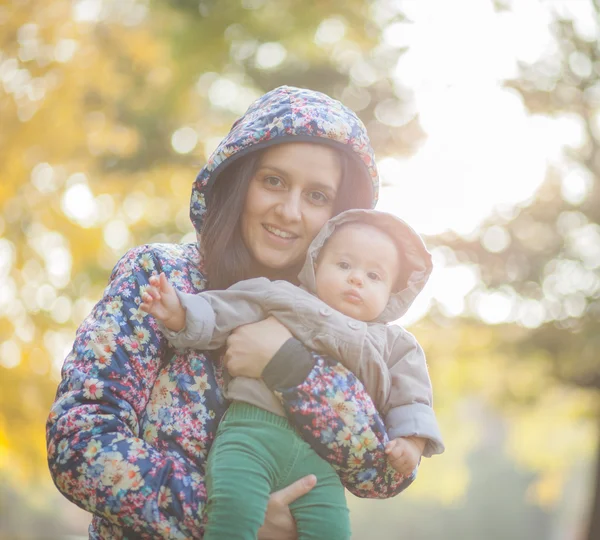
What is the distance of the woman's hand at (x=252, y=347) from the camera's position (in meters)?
2.07

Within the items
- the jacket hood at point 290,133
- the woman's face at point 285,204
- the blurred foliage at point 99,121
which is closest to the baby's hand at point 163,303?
the woman's face at point 285,204

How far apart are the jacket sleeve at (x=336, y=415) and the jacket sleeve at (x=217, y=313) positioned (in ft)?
0.59

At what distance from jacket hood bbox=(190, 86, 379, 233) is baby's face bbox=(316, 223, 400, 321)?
1.04ft

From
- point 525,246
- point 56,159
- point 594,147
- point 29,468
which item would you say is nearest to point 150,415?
point 56,159

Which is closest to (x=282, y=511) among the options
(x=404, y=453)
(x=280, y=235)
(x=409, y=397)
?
(x=404, y=453)

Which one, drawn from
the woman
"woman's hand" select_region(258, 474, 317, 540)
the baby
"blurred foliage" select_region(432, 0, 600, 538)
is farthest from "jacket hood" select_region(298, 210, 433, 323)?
"blurred foliage" select_region(432, 0, 600, 538)

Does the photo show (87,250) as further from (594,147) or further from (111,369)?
(594,147)

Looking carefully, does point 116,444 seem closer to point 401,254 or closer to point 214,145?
point 401,254

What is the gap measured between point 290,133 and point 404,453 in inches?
40.5

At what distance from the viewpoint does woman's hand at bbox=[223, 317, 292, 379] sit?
81.4 inches

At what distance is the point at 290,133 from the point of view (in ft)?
8.05

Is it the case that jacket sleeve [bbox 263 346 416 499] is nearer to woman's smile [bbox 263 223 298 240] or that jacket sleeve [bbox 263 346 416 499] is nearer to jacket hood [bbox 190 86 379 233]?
woman's smile [bbox 263 223 298 240]

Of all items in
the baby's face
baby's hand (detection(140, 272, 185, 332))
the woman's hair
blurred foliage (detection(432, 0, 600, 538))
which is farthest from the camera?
blurred foliage (detection(432, 0, 600, 538))

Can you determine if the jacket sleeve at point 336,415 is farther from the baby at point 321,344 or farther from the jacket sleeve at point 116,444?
the jacket sleeve at point 116,444
